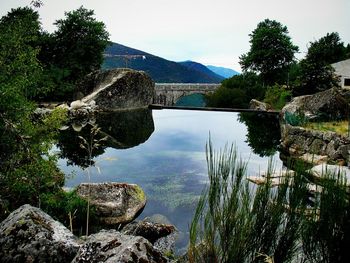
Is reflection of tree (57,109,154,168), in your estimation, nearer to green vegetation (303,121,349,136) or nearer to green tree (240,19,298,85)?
green vegetation (303,121,349,136)

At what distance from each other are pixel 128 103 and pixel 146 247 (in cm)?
2952

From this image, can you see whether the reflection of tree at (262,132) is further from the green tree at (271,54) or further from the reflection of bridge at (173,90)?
the reflection of bridge at (173,90)

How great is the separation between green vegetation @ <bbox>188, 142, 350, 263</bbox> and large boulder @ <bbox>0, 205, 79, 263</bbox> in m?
1.87

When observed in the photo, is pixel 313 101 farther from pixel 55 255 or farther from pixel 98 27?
pixel 98 27

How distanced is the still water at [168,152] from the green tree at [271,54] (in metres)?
17.3

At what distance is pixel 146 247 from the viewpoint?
387 cm

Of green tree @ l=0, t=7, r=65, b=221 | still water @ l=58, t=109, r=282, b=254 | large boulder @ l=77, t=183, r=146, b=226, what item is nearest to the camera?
green tree @ l=0, t=7, r=65, b=221

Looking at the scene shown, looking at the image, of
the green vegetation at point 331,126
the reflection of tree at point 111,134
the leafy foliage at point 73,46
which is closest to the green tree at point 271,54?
the leafy foliage at point 73,46

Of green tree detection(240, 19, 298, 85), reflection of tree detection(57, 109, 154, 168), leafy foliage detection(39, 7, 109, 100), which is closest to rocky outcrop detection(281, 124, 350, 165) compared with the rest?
reflection of tree detection(57, 109, 154, 168)

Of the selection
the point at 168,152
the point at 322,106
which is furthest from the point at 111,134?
the point at 322,106

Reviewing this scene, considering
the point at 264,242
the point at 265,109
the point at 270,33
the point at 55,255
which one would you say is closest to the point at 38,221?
the point at 55,255

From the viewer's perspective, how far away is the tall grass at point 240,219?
144 inches

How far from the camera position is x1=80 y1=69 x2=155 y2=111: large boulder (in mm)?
30688

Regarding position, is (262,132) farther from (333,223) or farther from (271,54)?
(271,54)
